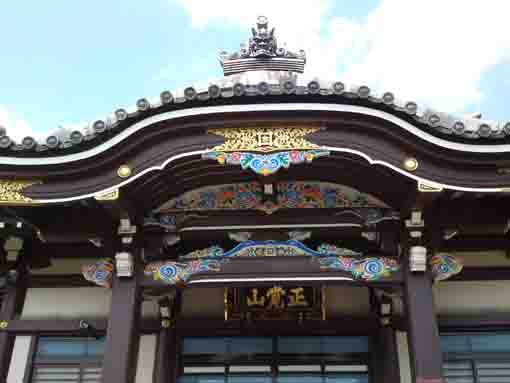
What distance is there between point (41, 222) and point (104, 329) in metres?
1.87

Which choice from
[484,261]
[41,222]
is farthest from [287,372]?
[41,222]

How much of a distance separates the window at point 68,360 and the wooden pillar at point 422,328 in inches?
184

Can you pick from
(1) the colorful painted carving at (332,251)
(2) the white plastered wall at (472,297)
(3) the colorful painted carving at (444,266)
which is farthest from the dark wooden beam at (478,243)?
(1) the colorful painted carving at (332,251)

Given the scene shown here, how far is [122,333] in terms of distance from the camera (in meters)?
7.12

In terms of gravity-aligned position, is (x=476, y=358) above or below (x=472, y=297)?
below

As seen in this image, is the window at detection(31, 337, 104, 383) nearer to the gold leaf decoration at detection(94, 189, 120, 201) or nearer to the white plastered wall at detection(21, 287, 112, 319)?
the white plastered wall at detection(21, 287, 112, 319)

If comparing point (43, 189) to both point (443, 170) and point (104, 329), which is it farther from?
point (443, 170)

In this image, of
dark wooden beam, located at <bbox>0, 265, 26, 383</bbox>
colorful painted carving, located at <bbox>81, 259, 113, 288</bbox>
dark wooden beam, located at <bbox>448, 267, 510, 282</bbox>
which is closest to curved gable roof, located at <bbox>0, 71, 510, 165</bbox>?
colorful painted carving, located at <bbox>81, 259, 113, 288</bbox>

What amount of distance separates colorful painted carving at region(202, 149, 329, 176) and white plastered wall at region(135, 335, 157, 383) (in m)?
3.34

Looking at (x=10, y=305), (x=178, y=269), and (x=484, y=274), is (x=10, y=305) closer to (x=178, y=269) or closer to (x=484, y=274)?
(x=178, y=269)

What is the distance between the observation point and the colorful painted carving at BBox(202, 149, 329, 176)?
700 cm

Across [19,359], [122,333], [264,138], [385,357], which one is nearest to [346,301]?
[385,357]

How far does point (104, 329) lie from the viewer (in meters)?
8.55

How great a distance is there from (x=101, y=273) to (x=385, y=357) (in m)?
4.34
